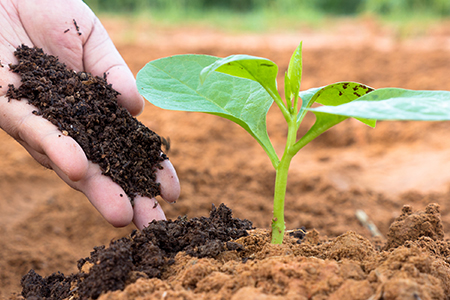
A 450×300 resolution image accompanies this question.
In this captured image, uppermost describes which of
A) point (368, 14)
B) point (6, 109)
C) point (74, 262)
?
point (368, 14)

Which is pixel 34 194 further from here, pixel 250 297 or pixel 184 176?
pixel 250 297

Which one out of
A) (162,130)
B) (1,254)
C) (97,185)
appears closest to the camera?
(97,185)

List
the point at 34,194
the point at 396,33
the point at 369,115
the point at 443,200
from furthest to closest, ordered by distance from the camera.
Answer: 1. the point at 396,33
2. the point at 34,194
3. the point at 443,200
4. the point at 369,115

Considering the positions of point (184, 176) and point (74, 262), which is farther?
point (184, 176)

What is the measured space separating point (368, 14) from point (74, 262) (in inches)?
333

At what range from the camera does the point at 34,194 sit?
2102mm

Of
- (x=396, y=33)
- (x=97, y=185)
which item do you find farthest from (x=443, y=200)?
(x=396, y=33)

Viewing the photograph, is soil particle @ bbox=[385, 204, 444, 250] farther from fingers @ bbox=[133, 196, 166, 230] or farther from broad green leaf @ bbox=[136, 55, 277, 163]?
fingers @ bbox=[133, 196, 166, 230]

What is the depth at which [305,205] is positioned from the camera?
6.09 feet

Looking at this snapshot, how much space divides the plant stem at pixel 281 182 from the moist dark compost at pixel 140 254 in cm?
11

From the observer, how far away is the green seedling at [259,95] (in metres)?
0.85

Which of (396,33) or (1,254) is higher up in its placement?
(396,33)

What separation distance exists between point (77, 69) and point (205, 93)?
745mm

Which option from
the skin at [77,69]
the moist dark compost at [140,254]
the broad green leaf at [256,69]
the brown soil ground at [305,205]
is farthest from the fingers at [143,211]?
the broad green leaf at [256,69]
